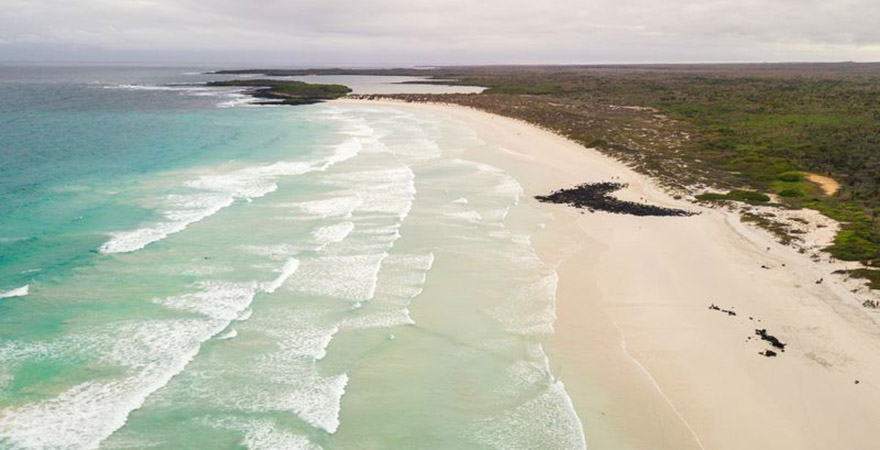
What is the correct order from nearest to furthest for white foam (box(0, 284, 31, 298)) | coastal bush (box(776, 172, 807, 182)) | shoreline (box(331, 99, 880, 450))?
shoreline (box(331, 99, 880, 450)), white foam (box(0, 284, 31, 298)), coastal bush (box(776, 172, 807, 182))

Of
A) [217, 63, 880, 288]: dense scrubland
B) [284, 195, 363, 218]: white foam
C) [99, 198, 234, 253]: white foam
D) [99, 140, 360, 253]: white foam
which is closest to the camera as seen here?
[99, 198, 234, 253]: white foam

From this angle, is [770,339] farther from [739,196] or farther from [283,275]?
[739,196]

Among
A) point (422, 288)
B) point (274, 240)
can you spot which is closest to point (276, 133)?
point (274, 240)

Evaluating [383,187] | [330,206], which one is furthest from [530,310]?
[383,187]

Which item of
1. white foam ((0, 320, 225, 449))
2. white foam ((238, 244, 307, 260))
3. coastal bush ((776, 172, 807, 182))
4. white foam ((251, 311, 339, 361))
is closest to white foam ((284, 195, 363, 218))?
white foam ((238, 244, 307, 260))

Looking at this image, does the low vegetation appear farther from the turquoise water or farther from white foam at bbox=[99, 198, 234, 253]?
white foam at bbox=[99, 198, 234, 253]

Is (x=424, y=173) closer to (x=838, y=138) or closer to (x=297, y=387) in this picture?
(x=297, y=387)
